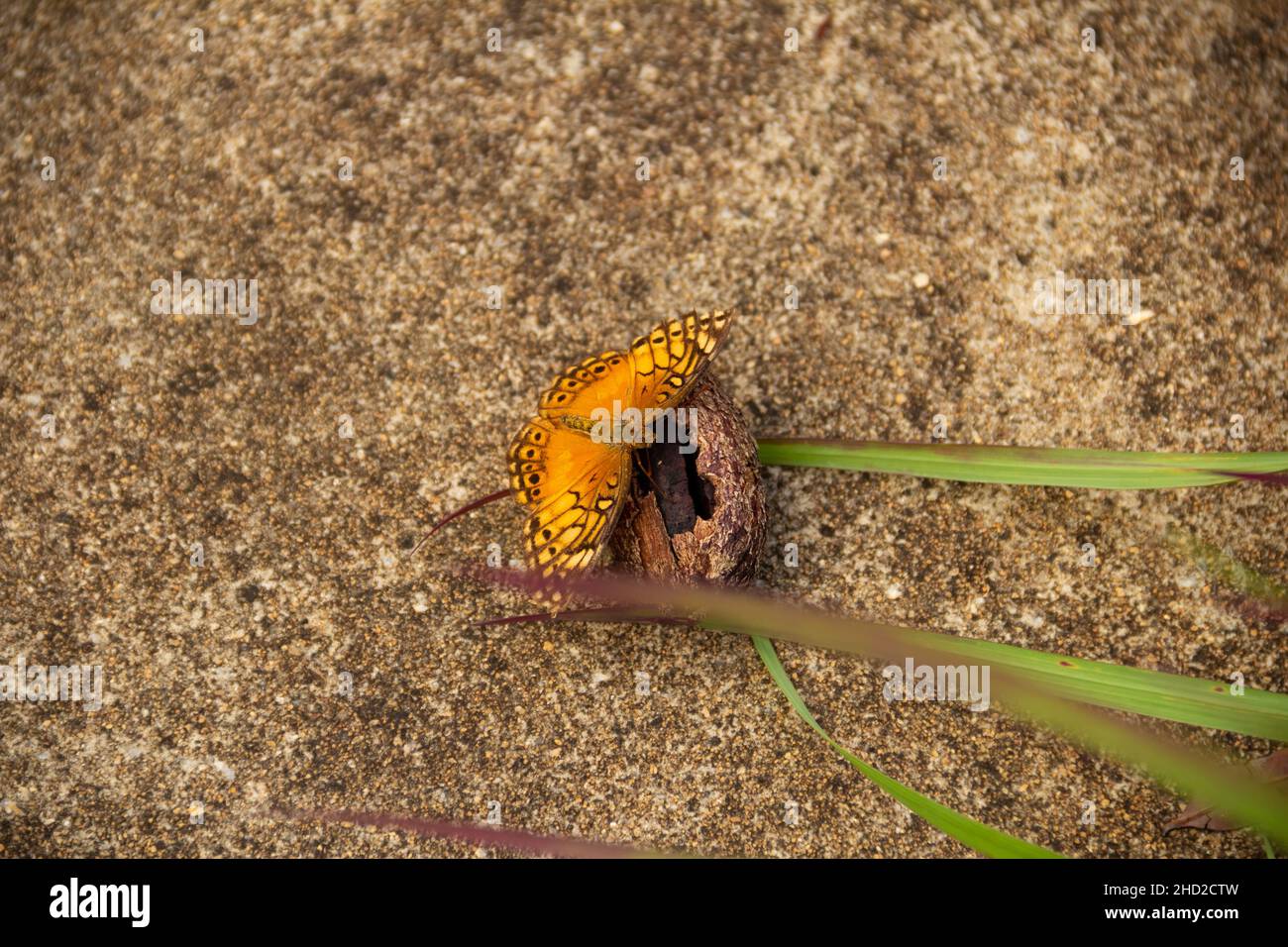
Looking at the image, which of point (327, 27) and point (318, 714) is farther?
point (327, 27)

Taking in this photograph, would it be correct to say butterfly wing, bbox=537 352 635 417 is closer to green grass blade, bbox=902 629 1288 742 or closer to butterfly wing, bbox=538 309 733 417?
butterfly wing, bbox=538 309 733 417

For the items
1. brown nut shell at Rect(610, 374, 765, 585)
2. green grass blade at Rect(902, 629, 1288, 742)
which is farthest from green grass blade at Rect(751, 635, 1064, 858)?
brown nut shell at Rect(610, 374, 765, 585)

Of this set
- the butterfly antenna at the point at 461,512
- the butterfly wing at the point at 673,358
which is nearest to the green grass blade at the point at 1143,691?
the butterfly wing at the point at 673,358

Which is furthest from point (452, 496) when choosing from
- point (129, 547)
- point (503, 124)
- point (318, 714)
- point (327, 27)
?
point (327, 27)

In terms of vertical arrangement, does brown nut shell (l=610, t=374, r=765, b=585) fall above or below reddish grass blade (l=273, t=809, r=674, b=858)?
above

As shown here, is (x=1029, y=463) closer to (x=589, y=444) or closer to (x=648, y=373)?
(x=648, y=373)

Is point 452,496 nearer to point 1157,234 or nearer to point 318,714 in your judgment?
point 318,714

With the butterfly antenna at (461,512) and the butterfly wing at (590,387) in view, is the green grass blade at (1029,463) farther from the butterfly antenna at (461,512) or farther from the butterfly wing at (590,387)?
the butterfly antenna at (461,512)
